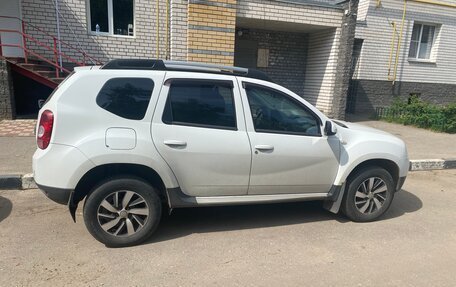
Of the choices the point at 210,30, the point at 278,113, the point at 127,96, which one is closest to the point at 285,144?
the point at 278,113

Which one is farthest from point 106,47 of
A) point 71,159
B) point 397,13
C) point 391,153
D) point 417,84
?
point 417,84

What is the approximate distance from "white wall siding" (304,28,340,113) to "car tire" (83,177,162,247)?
8.81m

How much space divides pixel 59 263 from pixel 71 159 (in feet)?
3.08

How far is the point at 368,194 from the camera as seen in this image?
4.29 metres

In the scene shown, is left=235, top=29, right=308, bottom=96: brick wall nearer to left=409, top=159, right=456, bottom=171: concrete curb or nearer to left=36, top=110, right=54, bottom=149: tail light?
left=409, top=159, right=456, bottom=171: concrete curb

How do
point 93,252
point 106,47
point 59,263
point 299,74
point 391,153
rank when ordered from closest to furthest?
1. point 59,263
2. point 93,252
3. point 391,153
4. point 106,47
5. point 299,74

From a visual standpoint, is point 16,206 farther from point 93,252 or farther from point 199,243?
point 199,243

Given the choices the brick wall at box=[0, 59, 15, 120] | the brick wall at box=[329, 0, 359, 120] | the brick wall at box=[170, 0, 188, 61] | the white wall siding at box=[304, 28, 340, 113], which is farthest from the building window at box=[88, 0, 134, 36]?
the brick wall at box=[329, 0, 359, 120]

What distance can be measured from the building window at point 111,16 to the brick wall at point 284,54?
3.72 m

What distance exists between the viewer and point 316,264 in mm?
3303

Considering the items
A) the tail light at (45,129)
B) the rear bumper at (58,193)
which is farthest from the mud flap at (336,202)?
the tail light at (45,129)

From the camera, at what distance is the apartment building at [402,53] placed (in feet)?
41.2

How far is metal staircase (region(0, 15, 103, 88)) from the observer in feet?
28.3

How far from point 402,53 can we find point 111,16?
10378mm
